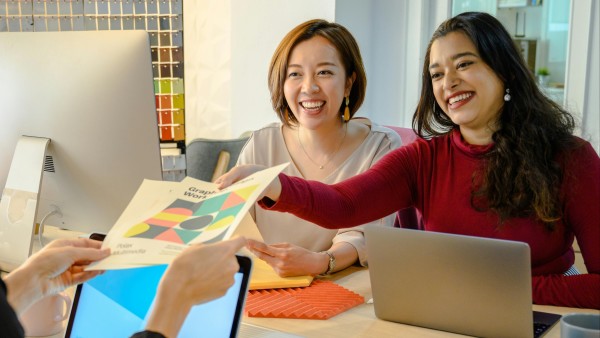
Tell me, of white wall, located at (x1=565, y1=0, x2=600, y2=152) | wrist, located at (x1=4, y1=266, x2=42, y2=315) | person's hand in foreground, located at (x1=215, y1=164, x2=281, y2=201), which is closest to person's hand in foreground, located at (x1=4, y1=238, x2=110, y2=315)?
wrist, located at (x1=4, y1=266, x2=42, y2=315)

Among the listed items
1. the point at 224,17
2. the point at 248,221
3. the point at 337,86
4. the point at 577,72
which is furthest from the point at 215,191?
the point at 224,17

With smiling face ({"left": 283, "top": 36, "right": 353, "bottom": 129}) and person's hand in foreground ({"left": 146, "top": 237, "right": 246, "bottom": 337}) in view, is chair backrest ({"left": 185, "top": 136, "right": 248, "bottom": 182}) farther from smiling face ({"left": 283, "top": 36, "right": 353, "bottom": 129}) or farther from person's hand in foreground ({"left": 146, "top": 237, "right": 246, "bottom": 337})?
person's hand in foreground ({"left": 146, "top": 237, "right": 246, "bottom": 337})

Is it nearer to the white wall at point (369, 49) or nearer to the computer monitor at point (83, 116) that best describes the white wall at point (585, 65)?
the white wall at point (369, 49)

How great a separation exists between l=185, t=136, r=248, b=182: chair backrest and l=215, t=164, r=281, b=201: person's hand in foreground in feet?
4.82

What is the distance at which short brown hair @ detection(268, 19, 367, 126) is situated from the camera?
2.23 meters

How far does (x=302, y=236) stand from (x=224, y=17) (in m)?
2.15

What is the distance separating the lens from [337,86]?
2.22m

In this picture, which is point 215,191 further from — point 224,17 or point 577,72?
point 224,17

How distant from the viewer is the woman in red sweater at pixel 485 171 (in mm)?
1730

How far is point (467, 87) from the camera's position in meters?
1.83

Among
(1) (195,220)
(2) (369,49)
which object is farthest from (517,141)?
(2) (369,49)

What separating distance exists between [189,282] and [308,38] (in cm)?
137

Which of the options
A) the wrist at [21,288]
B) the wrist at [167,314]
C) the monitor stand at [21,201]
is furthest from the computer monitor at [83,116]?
the wrist at [167,314]

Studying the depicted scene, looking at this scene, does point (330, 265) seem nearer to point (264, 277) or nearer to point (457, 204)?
point (264, 277)
